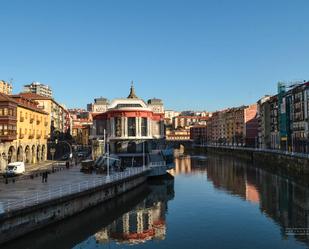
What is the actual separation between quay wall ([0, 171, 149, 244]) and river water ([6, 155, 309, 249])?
781 mm

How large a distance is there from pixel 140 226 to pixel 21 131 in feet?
149

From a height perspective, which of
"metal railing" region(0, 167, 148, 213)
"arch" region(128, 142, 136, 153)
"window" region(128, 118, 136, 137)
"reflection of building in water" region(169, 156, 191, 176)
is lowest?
"reflection of building in water" region(169, 156, 191, 176)

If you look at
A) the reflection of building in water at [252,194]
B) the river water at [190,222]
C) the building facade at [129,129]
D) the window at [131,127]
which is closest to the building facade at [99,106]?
the building facade at [129,129]

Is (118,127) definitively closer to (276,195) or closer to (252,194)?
(252,194)

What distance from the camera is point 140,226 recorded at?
42.4m

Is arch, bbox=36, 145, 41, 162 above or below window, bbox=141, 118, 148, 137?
below

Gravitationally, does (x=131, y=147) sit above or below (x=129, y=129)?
below

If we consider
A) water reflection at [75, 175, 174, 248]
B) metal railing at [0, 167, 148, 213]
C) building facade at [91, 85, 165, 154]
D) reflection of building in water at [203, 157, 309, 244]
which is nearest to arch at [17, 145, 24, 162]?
building facade at [91, 85, 165, 154]

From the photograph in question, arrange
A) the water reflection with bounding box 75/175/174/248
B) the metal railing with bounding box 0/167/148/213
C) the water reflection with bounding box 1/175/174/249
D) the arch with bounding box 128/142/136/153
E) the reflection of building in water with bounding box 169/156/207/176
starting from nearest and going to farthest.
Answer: the metal railing with bounding box 0/167/148/213
the water reflection with bounding box 1/175/174/249
the water reflection with bounding box 75/175/174/248
the arch with bounding box 128/142/136/153
the reflection of building in water with bounding box 169/156/207/176

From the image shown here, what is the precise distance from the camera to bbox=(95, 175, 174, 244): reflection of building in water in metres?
37.5

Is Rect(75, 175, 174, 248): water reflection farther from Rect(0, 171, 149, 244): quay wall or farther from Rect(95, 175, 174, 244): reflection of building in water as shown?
Rect(0, 171, 149, 244): quay wall

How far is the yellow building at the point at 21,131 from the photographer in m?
67.6

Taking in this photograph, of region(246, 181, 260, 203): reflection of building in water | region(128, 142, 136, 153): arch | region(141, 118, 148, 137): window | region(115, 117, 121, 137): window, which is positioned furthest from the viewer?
region(141, 118, 148, 137): window

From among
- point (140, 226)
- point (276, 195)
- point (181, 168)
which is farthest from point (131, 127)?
point (140, 226)
